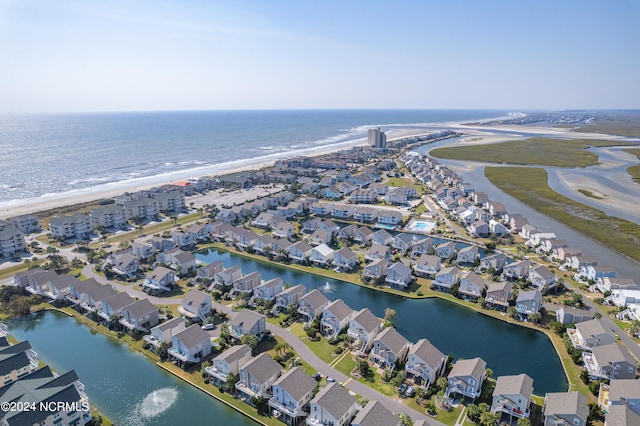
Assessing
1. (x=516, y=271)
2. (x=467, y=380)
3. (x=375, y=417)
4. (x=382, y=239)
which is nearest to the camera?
(x=375, y=417)

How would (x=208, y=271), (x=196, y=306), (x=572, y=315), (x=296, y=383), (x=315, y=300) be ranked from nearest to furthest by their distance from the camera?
(x=296, y=383) < (x=572, y=315) < (x=196, y=306) < (x=315, y=300) < (x=208, y=271)

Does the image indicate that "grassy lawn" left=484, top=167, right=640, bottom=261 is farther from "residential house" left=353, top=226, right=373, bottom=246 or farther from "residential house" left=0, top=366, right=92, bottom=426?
"residential house" left=0, top=366, right=92, bottom=426

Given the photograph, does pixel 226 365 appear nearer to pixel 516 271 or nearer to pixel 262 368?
pixel 262 368

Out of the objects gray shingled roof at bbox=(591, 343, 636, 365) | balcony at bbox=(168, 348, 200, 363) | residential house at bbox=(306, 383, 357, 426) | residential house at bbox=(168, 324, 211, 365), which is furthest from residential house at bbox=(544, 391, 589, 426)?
balcony at bbox=(168, 348, 200, 363)

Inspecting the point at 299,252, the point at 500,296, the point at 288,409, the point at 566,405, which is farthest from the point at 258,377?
the point at 500,296

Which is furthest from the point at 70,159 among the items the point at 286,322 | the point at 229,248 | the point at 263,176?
the point at 286,322

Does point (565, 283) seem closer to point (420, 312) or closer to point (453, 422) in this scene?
point (420, 312)

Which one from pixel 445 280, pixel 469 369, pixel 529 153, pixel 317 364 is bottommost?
pixel 317 364
